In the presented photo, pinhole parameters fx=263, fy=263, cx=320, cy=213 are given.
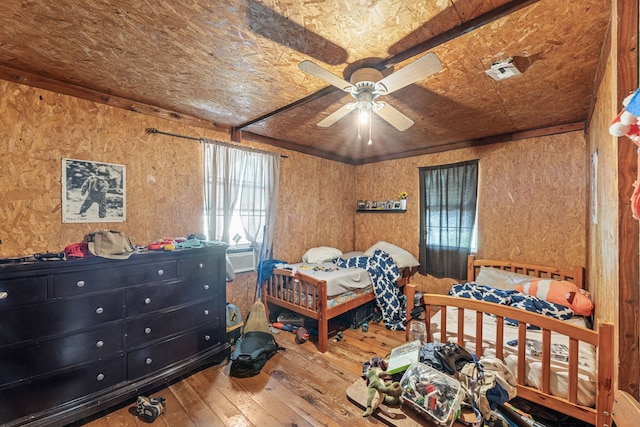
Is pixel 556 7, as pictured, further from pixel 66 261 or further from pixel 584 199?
pixel 66 261

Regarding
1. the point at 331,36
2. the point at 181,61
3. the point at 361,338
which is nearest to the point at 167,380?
→ the point at 361,338

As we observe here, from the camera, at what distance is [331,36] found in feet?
4.84

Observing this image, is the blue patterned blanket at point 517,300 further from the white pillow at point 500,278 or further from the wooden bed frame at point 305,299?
the wooden bed frame at point 305,299

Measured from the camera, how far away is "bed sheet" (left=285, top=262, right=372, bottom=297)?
9.25 feet

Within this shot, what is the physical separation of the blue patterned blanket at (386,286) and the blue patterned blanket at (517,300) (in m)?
0.71

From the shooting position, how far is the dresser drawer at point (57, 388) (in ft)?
4.97

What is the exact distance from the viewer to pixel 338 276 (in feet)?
9.52

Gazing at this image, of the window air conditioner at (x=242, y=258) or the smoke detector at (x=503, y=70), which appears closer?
the smoke detector at (x=503, y=70)

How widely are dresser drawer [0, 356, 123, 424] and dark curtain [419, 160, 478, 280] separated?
12.0ft

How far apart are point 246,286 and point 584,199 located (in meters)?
3.90

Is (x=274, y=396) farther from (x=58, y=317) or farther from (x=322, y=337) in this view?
(x=58, y=317)

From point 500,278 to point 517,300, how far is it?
61cm

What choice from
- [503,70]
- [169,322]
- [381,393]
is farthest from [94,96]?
[503,70]

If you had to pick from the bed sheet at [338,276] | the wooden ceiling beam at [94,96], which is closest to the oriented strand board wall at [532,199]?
the bed sheet at [338,276]
